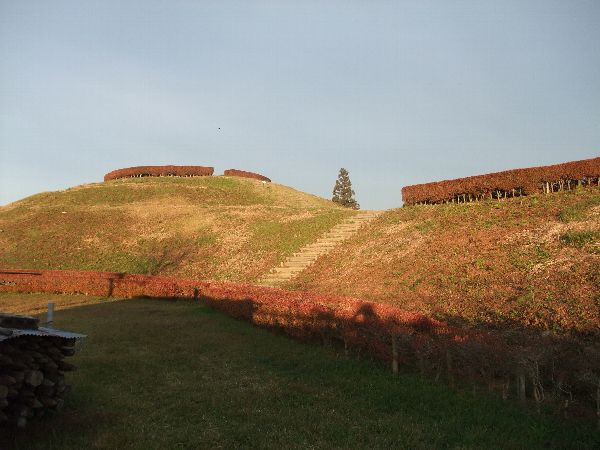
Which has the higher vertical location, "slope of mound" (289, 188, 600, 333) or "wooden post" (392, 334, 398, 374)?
"slope of mound" (289, 188, 600, 333)

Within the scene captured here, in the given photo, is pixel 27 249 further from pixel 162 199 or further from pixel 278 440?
pixel 278 440

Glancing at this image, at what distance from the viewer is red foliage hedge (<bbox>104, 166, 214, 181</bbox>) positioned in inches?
3031

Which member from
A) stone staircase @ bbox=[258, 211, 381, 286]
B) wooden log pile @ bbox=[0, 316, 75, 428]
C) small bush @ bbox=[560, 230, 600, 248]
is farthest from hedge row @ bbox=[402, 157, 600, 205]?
wooden log pile @ bbox=[0, 316, 75, 428]

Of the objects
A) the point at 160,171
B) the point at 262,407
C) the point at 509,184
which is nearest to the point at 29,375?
the point at 262,407

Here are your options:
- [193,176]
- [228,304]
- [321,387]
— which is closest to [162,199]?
[193,176]

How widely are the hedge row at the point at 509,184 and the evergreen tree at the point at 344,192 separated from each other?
4806cm

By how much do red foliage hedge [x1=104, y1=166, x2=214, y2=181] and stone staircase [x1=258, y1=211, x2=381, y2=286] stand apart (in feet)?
153

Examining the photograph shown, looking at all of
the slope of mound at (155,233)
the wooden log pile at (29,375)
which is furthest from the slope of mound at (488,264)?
the wooden log pile at (29,375)

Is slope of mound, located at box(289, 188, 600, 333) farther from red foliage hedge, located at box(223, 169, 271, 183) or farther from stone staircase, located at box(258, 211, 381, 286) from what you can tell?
red foliage hedge, located at box(223, 169, 271, 183)

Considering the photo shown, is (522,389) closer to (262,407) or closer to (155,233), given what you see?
(262,407)

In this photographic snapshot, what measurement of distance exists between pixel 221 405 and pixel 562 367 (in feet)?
21.7

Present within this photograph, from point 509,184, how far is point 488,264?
12.9 metres

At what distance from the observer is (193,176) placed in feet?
246

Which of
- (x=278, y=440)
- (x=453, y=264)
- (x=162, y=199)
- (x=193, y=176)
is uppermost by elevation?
(x=193, y=176)
